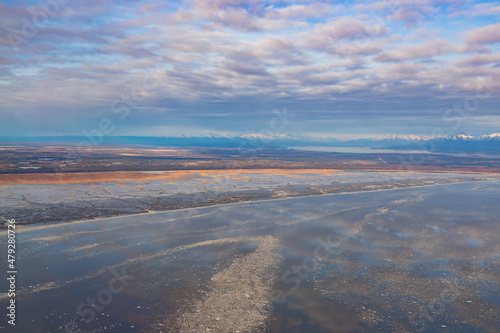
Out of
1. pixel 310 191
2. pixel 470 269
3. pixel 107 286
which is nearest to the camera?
pixel 107 286

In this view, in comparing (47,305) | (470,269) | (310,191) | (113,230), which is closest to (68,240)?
(113,230)

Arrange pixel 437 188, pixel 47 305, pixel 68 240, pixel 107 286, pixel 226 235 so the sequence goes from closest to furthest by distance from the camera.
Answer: pixel 47 305
pixel 107 286
pixel 68 240
pixel 226 235
pixel 437 188

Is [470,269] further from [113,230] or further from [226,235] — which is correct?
[113,230]

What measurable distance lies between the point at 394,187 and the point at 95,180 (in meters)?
40.3

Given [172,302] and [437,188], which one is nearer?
[172,302]

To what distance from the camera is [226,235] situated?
21.5 m

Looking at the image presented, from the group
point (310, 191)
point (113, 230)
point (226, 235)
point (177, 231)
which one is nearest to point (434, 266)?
point (226, 235)

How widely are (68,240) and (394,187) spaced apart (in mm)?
38744

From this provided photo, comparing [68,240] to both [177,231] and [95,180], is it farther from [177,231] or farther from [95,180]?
[95,180]

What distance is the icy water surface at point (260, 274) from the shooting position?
38.6ft

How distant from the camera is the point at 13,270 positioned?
15359 millimetres

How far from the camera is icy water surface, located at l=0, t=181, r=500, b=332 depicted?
38.6 ft

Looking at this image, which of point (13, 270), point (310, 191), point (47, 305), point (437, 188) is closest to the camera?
point (47, 305)

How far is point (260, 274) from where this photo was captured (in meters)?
15.5
